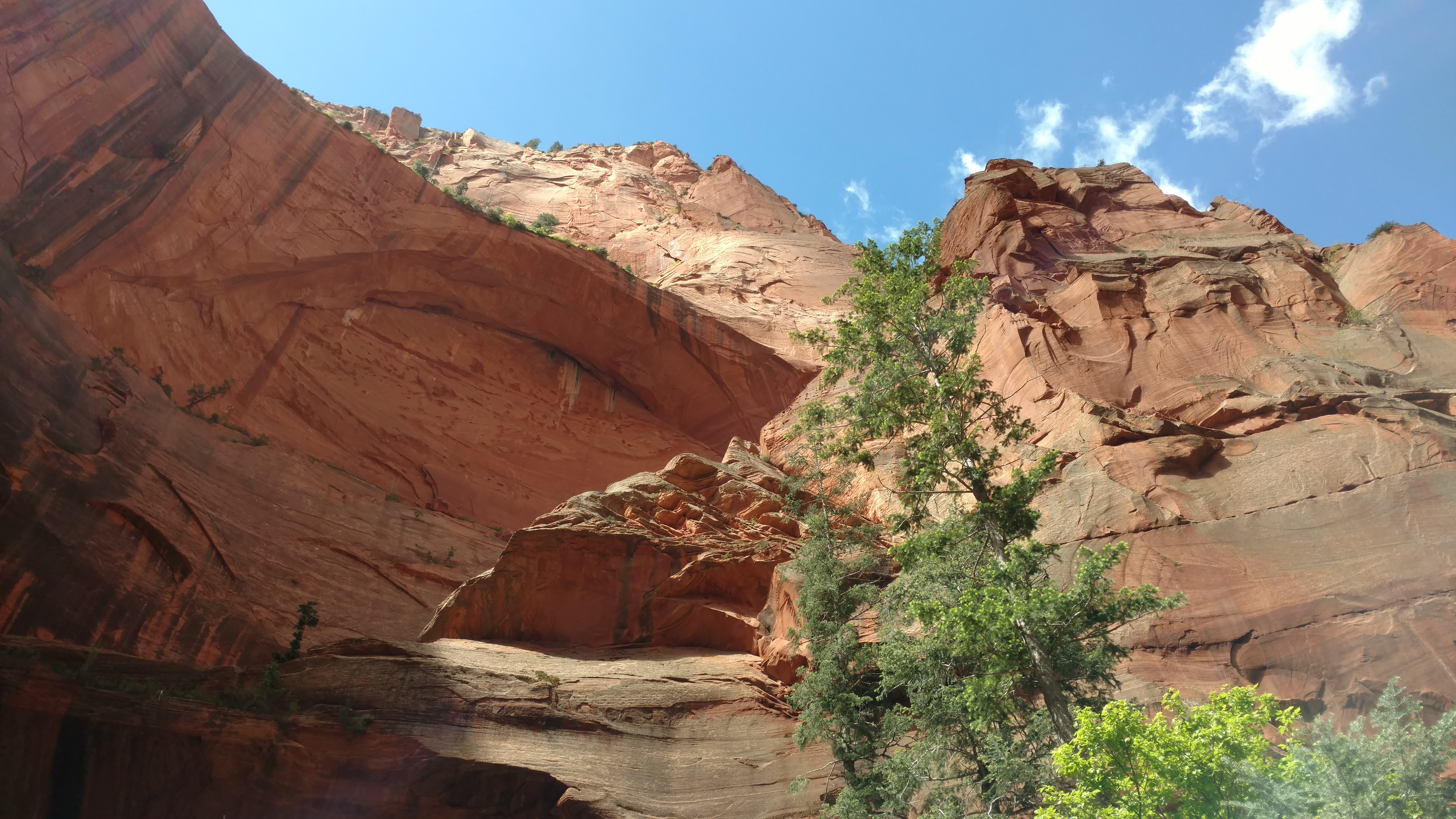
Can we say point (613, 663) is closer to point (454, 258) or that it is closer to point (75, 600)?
point (75, 600)

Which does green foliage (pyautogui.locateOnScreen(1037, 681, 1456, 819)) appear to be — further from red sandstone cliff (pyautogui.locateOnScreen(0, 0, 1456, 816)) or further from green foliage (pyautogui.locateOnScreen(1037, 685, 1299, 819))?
red sandstone cliff (pyautogui.locateOnScreen(0, 0, 1456, 816))

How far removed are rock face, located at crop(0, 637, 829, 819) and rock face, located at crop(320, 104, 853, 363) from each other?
735 inches

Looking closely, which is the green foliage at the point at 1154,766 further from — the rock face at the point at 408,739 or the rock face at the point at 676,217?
the rock face at the point at 676,217

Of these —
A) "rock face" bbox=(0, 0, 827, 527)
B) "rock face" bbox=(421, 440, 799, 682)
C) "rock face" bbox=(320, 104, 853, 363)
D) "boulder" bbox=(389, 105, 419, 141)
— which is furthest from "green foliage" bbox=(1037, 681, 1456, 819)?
"boulder" bbox=(389, 105, 419, 141)

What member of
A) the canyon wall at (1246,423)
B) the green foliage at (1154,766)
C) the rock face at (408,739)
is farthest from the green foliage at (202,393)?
the green foliage at (1154,766)

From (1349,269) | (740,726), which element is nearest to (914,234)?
(740,726)

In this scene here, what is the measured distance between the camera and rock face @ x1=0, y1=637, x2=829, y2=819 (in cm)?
1152

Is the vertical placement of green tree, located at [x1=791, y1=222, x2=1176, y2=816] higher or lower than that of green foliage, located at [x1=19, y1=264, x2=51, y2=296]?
lower

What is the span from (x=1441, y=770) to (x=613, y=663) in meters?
12.2

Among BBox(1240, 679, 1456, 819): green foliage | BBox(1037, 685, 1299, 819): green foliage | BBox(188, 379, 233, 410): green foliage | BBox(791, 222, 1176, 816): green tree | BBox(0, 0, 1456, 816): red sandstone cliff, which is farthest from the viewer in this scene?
BBox(188, 379, 233, 410): green foliage

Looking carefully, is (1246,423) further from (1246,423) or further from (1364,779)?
(1364,779)

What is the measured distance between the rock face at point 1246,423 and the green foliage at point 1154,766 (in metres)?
4.33

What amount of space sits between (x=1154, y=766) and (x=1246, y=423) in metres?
11.2

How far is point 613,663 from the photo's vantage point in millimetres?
16906
